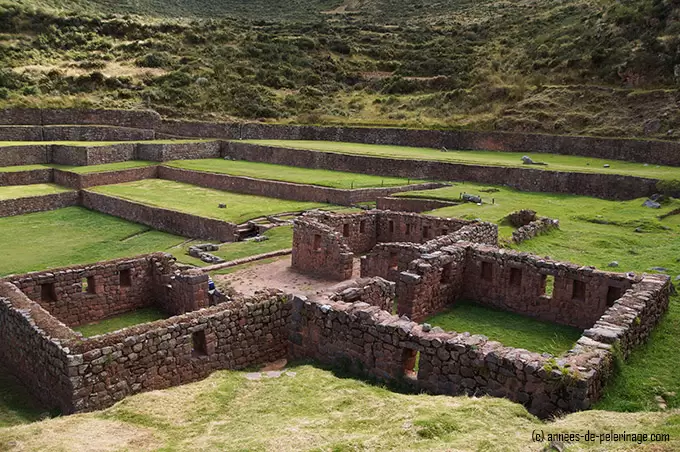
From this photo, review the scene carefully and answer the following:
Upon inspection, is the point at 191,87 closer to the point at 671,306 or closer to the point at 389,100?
the point at 389,100

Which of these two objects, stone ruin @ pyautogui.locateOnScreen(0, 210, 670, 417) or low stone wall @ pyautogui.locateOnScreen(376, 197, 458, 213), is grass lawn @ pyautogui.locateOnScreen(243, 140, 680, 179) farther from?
stone ruin @ pyautogui.locateOnScreen(0, 210, 670, 417)

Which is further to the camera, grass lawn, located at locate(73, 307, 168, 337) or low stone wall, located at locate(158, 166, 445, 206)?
low stone wall, located at locate(158, 166, 445, 206)

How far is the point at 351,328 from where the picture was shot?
27.5ft

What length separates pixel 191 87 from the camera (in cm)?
5106

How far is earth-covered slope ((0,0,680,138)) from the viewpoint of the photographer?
128 ft

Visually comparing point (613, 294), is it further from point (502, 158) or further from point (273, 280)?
point (502, 158)

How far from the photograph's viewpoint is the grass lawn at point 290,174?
1074 inches

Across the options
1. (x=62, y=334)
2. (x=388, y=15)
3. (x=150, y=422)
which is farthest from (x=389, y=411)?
(x=388, y=15)

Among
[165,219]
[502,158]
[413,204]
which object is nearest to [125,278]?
[165,219]

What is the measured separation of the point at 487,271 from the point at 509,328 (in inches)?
67.6

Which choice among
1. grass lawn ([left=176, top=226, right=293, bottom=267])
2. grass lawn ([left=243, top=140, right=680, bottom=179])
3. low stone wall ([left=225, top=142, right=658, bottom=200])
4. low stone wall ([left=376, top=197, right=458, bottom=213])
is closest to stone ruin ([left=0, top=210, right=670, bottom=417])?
grass lawn ([left=176, top=226, right=293, bottom=267])

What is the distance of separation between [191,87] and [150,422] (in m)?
47.4

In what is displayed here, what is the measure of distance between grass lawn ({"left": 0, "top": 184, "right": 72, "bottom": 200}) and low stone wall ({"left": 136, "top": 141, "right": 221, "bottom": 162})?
5.87 metres

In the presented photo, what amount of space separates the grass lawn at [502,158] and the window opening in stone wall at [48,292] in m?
21.3
